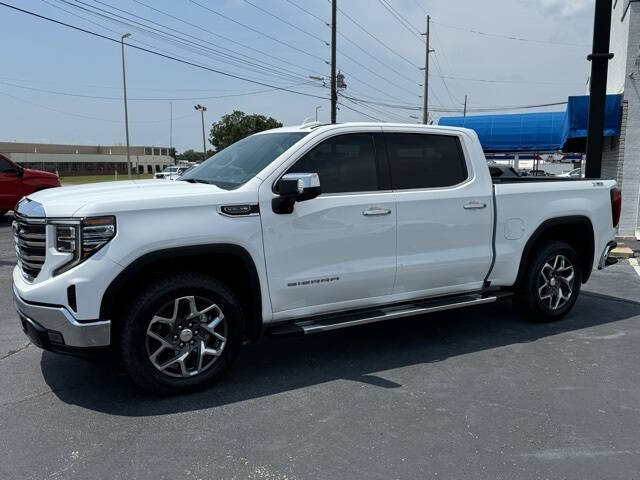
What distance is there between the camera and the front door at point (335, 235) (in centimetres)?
430

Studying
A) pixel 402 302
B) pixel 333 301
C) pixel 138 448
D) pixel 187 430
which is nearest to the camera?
pixel 138 448

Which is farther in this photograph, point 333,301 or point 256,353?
point 256,353

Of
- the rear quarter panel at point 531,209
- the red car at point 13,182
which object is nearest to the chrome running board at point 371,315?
the rear quarter panel at point 531,209

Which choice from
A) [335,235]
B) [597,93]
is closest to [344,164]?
[335,235]

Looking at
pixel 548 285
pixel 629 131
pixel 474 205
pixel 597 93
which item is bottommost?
pixel 548 285

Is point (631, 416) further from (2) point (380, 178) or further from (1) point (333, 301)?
(2) point (380, 178)

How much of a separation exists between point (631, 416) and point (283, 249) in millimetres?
2653

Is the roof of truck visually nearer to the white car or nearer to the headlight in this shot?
the white car

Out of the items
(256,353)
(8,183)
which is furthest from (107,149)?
(256,353)

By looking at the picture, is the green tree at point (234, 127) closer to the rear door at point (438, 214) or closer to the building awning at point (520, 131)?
the building awning at point (520, 131)

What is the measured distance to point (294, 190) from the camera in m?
4.08

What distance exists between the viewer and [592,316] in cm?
639

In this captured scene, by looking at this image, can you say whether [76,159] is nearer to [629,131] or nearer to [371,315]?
[629,131]

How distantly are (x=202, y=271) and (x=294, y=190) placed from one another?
931 mm
